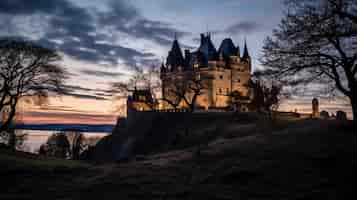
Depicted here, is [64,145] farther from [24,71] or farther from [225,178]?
[225,178]

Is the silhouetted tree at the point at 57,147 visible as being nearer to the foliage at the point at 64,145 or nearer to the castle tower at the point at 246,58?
the foliage at the point at 64,145

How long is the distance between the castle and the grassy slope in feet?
199

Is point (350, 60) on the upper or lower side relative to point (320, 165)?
upper

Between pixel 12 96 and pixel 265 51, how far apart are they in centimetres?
2218

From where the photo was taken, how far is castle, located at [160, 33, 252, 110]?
83312mm

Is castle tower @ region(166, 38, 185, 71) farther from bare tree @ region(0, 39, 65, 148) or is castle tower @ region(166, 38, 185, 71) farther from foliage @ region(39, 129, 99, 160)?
bare tree @ region(0, 39, 65, 148)

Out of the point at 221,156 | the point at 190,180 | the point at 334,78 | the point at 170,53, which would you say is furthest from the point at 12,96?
the point at 170,53

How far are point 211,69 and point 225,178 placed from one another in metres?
70.8

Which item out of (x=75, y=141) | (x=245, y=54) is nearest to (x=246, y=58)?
(x=245, y=54)

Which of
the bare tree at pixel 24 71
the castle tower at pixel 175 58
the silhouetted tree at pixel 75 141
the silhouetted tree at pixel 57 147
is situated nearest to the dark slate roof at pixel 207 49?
the castle tower at pixel 175 58

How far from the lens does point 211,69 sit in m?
83.3

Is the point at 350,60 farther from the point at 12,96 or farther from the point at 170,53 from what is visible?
the point at 170,53

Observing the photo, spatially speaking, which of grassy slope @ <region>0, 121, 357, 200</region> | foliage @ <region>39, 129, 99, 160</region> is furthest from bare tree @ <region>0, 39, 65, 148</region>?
foliage @ <region>39, 129, 99, 160</region>

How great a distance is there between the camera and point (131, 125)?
69062 mm
